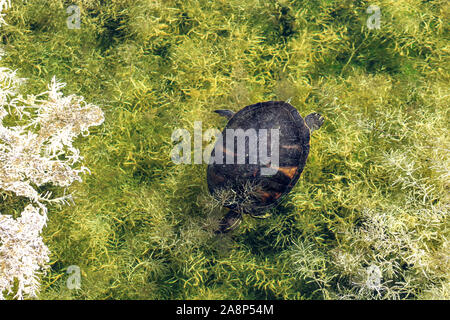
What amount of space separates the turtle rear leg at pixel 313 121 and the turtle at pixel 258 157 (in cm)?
12

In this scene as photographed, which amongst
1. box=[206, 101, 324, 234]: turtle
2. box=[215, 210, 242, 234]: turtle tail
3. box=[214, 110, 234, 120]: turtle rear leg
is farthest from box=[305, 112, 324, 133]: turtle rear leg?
Result: box=[215, 210, 242, 234]: turtle tail

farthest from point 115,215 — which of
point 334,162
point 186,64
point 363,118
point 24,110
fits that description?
point 363,118

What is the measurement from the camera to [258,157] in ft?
13.2

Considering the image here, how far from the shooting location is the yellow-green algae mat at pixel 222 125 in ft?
14.6

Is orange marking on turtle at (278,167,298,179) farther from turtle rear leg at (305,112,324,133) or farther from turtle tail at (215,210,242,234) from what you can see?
turtle tail at (215,210,242,234)

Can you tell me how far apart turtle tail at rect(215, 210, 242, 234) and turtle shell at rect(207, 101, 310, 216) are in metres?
0.16

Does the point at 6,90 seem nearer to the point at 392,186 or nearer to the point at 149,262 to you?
the point at 149,262

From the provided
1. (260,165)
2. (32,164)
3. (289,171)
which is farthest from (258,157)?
(32,164)

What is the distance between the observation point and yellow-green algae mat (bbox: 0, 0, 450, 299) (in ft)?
14.6

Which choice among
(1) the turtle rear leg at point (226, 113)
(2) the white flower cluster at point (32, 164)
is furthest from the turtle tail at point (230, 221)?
(2) the white flower cluster at point (32, 164)

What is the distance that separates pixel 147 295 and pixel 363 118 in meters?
3.86

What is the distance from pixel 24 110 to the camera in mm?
4789

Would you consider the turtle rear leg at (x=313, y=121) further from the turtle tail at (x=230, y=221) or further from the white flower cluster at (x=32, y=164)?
the white flower cluster at (x=32, y=164)

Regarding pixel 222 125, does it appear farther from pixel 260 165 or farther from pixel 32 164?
pixel 32 164
